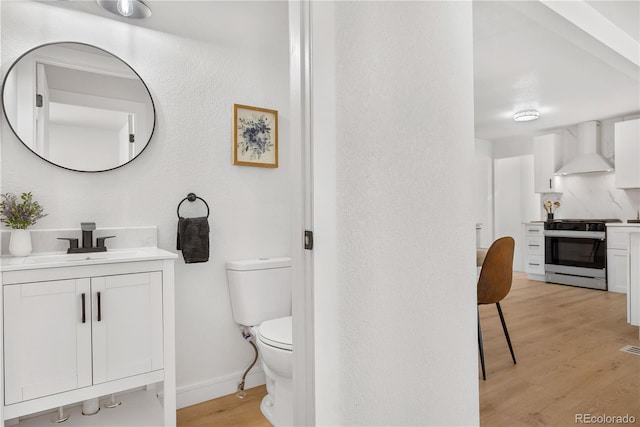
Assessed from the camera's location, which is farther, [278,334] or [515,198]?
[515,198]

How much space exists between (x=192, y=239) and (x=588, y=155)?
19.9 ft

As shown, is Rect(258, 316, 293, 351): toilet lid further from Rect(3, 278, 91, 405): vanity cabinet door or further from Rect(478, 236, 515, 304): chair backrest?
Rect(478, 236, 515, 304): chair backrest

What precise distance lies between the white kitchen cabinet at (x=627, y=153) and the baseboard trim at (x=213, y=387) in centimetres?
539

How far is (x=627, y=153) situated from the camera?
5031mm

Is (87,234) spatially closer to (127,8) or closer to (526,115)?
(127,8)

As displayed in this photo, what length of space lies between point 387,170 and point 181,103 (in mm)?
1495

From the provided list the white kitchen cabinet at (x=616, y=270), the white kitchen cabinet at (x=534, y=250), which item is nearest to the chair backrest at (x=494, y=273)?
the white kitchen cabinet at (x=616, y=270)

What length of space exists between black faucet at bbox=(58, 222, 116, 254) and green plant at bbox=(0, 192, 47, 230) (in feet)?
0.48

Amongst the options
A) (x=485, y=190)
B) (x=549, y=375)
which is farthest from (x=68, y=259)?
(x=485, y=190)

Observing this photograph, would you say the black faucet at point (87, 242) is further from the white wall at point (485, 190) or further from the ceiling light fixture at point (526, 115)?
the white wall at point (485, 190)

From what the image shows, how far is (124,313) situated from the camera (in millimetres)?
1609

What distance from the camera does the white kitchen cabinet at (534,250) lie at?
19.3 ft

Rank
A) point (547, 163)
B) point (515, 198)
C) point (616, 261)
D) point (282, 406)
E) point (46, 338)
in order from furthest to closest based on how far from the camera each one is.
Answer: point (515, 198) < point (547, 163) < point (616, 261) < point (282, 406) < point (46, 338)

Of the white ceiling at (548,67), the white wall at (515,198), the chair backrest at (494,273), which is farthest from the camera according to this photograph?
the white wall at (515,198)
